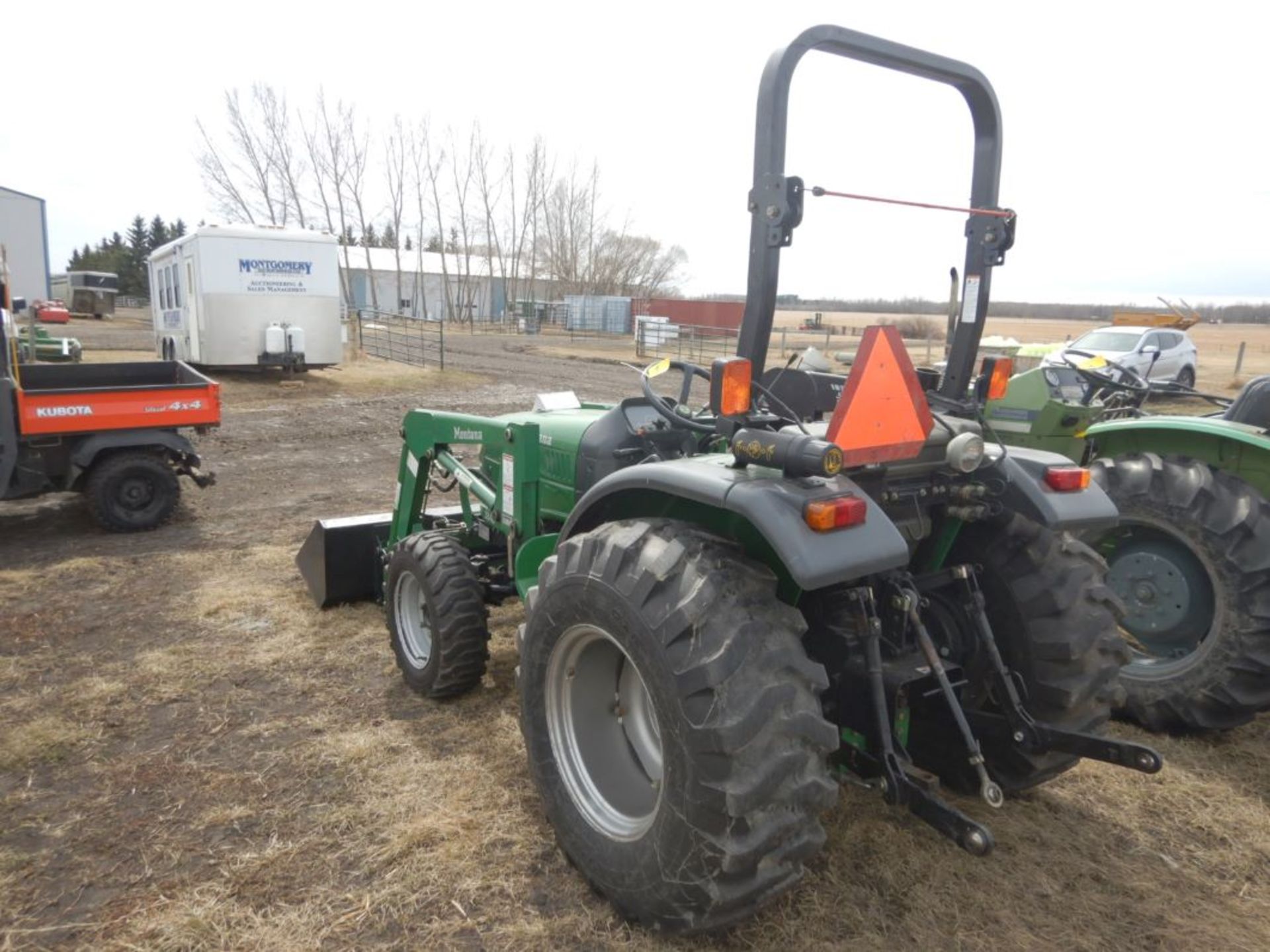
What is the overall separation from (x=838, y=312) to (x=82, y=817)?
3.19 meters

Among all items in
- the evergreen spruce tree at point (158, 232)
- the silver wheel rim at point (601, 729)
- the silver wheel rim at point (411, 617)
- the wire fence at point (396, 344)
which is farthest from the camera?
the evergreen spruce tree at point (158, 232)

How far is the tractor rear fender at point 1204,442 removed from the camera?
3.97 meters

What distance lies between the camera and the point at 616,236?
164 feet

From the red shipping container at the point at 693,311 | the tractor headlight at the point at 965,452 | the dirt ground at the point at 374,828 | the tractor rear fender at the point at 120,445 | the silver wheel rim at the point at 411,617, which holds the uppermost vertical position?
the red shipping container at the point at 693,311

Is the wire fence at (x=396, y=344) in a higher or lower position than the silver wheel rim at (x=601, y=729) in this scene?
higher

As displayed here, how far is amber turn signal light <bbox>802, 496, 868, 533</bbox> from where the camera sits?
2.10 meters

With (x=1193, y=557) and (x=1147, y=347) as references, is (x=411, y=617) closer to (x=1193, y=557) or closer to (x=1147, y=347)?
(x=1193, y=557)

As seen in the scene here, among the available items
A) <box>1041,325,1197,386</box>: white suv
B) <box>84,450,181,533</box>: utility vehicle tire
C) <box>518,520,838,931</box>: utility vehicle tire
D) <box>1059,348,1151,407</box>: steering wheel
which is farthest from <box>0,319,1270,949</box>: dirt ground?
<box>1041,325,1197,386</box>: white suv

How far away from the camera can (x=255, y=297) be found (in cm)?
1516

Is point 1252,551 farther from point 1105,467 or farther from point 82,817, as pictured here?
point 82,817

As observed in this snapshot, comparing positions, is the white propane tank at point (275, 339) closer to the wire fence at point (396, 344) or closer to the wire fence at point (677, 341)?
the wire fence at point (396, 344)

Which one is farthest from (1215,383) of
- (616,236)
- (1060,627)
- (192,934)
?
(616,236)

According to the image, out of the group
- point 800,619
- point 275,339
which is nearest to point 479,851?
point 800,619

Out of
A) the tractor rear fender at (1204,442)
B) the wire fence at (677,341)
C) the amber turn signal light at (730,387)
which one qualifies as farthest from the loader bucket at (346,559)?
the wire fence at (677,341)
